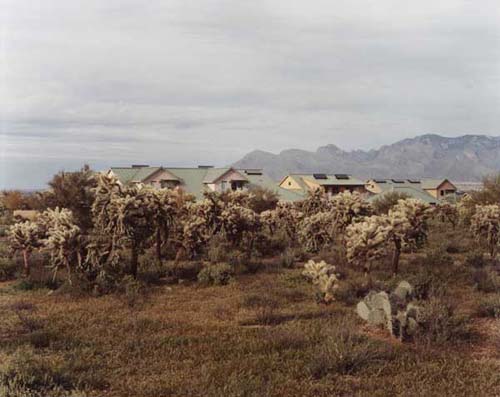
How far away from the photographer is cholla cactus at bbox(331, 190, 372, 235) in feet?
58.8

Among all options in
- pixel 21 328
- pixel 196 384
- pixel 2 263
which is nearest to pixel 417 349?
pixel 196 384

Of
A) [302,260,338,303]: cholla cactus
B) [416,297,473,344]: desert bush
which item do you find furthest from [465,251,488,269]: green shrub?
[416,297,473,344]: desert bush

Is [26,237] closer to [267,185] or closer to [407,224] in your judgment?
[407,224]

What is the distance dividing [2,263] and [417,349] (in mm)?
12100

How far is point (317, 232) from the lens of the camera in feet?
62.3

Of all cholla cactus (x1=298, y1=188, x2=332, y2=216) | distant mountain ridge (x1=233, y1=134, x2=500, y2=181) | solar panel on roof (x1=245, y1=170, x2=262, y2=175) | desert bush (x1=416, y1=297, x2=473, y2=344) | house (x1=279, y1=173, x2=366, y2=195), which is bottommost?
desert bush (x1=416, y1=297, x2=473, y2=344)

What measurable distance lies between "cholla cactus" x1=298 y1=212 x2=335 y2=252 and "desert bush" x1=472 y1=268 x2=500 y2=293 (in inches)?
236

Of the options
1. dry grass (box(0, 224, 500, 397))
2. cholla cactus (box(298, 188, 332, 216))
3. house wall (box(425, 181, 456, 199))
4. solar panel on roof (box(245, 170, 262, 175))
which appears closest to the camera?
dry grass (box(0, 224, 500, 397))

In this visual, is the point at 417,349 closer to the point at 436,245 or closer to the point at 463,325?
the point at 463,325

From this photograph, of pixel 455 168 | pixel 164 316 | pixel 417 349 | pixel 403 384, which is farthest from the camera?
pixel 455 168

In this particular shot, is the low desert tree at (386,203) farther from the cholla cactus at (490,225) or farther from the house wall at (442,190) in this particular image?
the house wall at (442,190)

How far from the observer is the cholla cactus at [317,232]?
61.6ft

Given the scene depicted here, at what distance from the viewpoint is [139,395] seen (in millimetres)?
5992

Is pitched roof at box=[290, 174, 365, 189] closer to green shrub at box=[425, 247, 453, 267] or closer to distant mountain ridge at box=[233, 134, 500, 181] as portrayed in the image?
green shrub at box=[425, 247, 453, 267]
